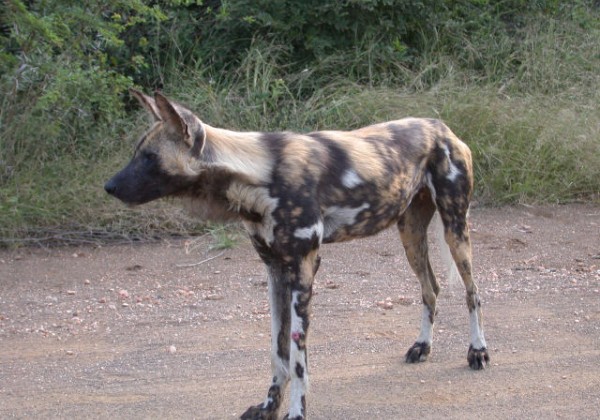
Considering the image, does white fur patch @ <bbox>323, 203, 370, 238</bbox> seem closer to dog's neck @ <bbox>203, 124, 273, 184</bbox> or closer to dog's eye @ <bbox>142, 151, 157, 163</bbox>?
dog's neck @ <bbox>203, 124, 273, 184</bbox>

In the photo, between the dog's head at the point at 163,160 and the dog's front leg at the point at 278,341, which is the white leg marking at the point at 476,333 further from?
the dog's head at the point at 163,160

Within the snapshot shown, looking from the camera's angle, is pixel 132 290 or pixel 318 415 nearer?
pixel 318 415

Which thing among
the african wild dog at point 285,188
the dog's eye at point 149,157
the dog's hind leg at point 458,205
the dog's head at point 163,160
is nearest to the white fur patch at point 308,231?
the african wild dog at point 285,188

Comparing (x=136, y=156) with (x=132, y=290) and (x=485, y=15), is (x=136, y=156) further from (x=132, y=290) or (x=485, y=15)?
(x=485, y=15)

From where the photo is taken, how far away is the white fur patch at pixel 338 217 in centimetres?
391

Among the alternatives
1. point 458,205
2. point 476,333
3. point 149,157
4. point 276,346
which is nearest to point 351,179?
point 458,205

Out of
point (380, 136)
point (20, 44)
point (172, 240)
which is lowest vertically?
point (172, 240)

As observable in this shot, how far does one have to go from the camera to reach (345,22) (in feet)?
28.5

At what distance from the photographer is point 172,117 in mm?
3586

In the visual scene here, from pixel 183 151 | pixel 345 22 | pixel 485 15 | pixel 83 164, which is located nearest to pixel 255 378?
pixel 183 151

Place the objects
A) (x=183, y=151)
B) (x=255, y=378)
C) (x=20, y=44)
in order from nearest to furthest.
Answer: (x=183, y=151), (x=255, y=378), (x=20, y=44)

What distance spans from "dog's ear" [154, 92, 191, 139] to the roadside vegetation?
10.7 ft

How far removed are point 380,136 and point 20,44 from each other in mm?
3855

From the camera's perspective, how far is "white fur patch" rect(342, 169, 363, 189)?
396 centimetres
